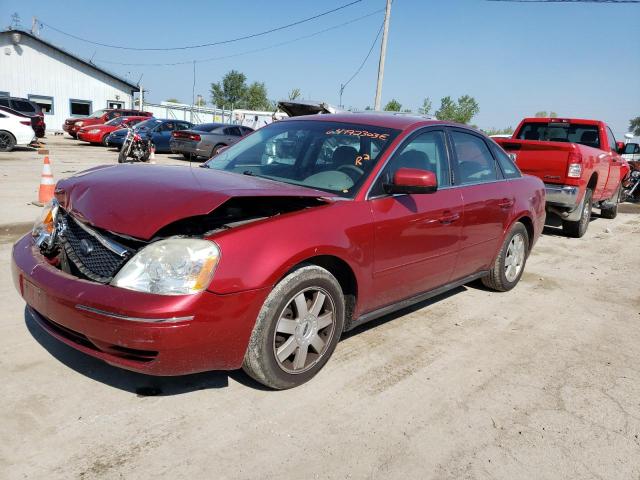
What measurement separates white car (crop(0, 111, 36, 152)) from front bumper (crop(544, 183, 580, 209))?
1590 centimetres

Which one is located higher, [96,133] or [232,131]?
[232,131]

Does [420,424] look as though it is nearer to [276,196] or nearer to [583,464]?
[583,464]

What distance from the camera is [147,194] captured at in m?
2.70

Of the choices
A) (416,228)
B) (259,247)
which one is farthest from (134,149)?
(259,247)

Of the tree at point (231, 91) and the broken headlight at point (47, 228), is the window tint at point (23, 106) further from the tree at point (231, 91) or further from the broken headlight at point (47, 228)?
the tree at point (231, 91)

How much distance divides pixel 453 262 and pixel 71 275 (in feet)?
9.17

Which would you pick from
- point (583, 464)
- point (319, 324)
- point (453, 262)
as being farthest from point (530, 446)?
point (453, 262)

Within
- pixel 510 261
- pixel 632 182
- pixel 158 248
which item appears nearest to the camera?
pixel 158 248

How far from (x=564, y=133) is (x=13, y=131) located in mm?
15993

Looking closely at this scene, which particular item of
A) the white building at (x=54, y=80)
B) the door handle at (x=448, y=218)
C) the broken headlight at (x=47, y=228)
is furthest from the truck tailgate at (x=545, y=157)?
the white building at (x=54, y=80)

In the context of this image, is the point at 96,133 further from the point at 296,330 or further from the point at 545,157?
the point at 296,330

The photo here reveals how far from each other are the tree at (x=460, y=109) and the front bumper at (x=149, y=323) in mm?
50013

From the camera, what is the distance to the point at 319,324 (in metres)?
3.05

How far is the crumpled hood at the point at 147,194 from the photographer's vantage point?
250 cm
